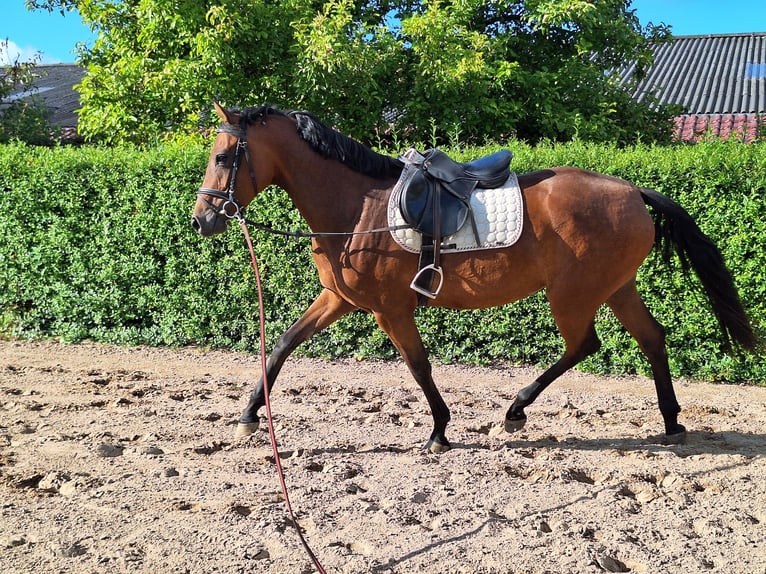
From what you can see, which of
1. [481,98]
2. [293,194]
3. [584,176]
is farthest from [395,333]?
[481,98]

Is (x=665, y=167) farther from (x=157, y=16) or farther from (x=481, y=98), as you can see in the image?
(x=157, y=16)

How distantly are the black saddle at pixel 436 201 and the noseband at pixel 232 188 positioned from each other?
0.96m

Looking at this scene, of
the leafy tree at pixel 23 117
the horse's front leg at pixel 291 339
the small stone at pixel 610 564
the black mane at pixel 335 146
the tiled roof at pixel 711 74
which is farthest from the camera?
the tiled roof at pixel 711 74

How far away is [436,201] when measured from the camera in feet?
14.4

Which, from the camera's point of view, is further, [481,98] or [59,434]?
[481,98]

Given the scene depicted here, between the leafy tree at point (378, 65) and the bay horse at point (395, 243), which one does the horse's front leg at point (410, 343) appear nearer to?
the bay horse at point (395, 243)

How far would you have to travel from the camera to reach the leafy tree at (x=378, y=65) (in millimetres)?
8586

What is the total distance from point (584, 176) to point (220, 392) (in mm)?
3585

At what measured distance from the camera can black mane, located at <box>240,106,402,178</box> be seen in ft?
14.6

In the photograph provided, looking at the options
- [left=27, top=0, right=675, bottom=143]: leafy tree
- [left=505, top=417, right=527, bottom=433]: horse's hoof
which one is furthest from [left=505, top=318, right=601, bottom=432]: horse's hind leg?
[left=27, top=0, right=675, bottom=143]: leafy tree

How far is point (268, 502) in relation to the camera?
3.78 metres

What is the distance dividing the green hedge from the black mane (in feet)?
8.42

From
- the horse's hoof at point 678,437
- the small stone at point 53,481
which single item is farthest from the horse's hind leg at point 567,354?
the small stone at point 53,481

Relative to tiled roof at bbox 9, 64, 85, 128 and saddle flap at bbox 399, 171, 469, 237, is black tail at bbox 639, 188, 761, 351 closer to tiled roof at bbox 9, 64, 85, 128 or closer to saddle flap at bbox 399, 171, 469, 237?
saddle flap at bbox 399, 171, 469, 237
